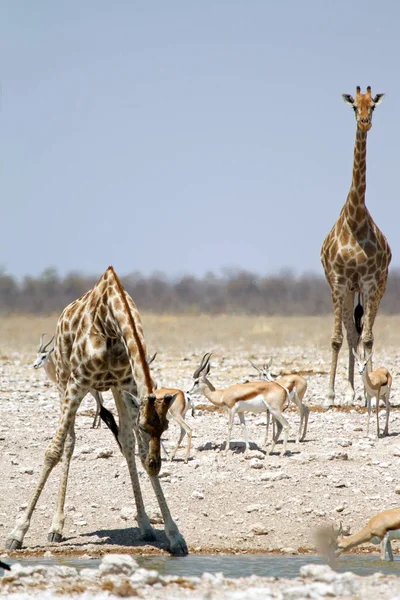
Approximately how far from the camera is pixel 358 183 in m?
16.1

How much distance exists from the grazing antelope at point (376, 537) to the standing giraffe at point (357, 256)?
6599 millimetres

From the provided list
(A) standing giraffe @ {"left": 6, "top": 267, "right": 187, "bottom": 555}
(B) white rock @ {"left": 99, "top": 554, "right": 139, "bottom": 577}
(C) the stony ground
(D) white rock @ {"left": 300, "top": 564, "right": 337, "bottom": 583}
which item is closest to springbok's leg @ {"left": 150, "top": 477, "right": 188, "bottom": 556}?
(A) standing giraffe @ {"left": 6, "top": 267, "right": 187, "bottom": 555}

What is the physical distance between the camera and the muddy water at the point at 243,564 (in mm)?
7863

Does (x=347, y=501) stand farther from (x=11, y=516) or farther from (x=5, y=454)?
(x=5, y=454)

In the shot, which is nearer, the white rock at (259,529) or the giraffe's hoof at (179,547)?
the giraffe's hoof at (179,547)

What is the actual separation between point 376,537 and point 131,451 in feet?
8.10

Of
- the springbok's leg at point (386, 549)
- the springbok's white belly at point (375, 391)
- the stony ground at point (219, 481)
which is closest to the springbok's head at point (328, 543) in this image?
the springbok's leg at point (386, 549)

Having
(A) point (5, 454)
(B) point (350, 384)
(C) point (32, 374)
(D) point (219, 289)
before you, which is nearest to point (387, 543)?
(A) point (5, 454)

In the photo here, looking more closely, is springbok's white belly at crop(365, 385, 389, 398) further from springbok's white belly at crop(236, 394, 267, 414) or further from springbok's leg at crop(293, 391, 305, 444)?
springbok's white belly at crop(236, 394, 267, 414)

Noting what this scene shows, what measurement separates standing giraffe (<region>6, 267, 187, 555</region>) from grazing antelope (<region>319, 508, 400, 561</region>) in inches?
44.7

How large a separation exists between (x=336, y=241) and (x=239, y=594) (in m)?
9.82

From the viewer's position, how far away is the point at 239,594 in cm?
642

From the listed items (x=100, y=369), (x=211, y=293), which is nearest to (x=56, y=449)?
(x=100, y=369)

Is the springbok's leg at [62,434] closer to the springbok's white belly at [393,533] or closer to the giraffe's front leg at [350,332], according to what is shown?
the springbok's white belly at [393,533]
